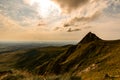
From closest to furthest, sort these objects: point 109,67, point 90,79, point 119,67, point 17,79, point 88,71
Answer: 1. point 17,79
2. point 90,79
3. point 119,67
4. point 109,67
5. point 88,71

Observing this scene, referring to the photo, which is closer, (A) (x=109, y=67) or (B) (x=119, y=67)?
(B) (x=119, y=67)

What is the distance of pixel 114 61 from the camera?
19275 centimetres

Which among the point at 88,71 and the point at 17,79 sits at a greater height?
the point at 17,79

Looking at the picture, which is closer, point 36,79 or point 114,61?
point 36,79

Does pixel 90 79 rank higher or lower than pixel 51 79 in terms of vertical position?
lower

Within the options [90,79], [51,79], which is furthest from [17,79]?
[90,79]

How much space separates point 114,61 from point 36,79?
5236 inches

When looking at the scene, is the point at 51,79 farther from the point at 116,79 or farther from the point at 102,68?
the point at 102,68

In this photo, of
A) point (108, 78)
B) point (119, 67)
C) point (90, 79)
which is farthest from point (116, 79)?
point (119, 67)

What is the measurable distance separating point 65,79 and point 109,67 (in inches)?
4623

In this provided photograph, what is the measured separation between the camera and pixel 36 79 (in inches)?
2771

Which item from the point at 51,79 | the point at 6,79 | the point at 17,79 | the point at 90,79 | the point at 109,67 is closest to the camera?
the point at 51,79

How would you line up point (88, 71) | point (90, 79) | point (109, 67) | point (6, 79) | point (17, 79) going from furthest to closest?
point (88, 71), point (109, 67), point (90, 79), point (6, 79), point (17, 79)

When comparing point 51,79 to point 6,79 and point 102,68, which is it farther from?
point 102,68
